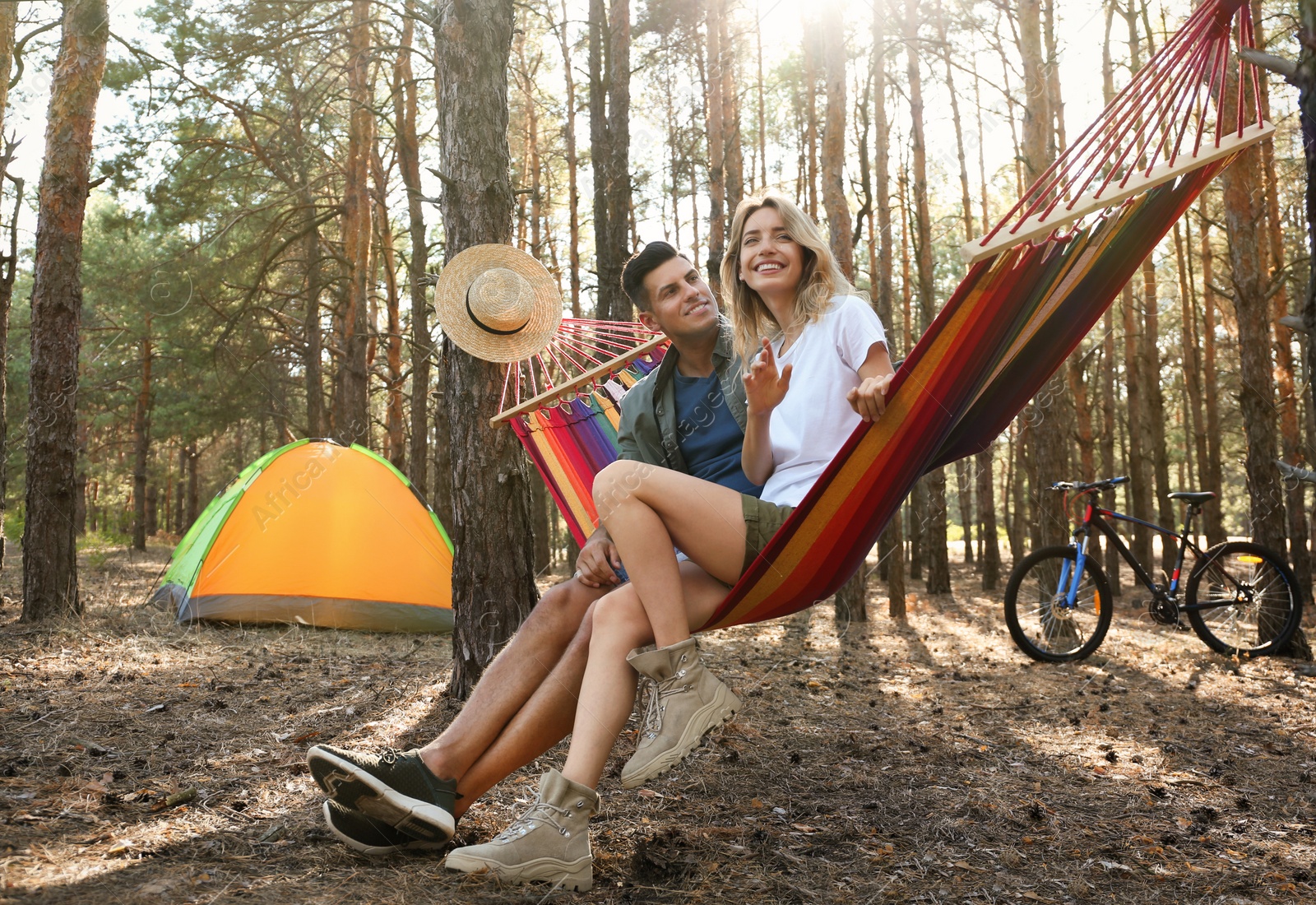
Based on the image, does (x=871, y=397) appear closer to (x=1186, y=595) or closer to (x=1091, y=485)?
(x=1091, y=485)

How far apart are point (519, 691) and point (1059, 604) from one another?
9.93 feet

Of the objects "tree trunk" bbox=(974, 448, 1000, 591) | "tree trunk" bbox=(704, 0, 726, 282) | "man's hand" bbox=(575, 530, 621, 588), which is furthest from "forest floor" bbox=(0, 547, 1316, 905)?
"tree trunk" bbox=(974, 448, 1000, 591)

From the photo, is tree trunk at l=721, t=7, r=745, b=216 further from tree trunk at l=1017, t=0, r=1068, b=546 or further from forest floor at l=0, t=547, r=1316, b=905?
forest floor at l=0, t=547, r=1316, b=905

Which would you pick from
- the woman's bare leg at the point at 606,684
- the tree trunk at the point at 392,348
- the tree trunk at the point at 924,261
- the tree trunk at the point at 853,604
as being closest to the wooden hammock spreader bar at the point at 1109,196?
the woman's bare leg at the point at 606,684

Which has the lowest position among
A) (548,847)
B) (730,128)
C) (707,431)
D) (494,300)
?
(548,847)

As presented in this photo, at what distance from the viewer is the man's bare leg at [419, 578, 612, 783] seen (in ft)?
4.99

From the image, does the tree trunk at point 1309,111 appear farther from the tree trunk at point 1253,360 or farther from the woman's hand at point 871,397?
the tree trunk at point 1253,360

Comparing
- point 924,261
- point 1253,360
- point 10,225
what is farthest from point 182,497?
point 1253,360

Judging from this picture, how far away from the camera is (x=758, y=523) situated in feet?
5.02

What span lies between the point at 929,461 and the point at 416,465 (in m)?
6.56

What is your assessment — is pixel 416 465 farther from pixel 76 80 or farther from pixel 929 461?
pixel 929 461

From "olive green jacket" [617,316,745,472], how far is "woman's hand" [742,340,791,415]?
315mm

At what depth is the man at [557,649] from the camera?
146 centimetres

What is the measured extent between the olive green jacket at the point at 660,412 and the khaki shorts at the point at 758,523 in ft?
1.13
